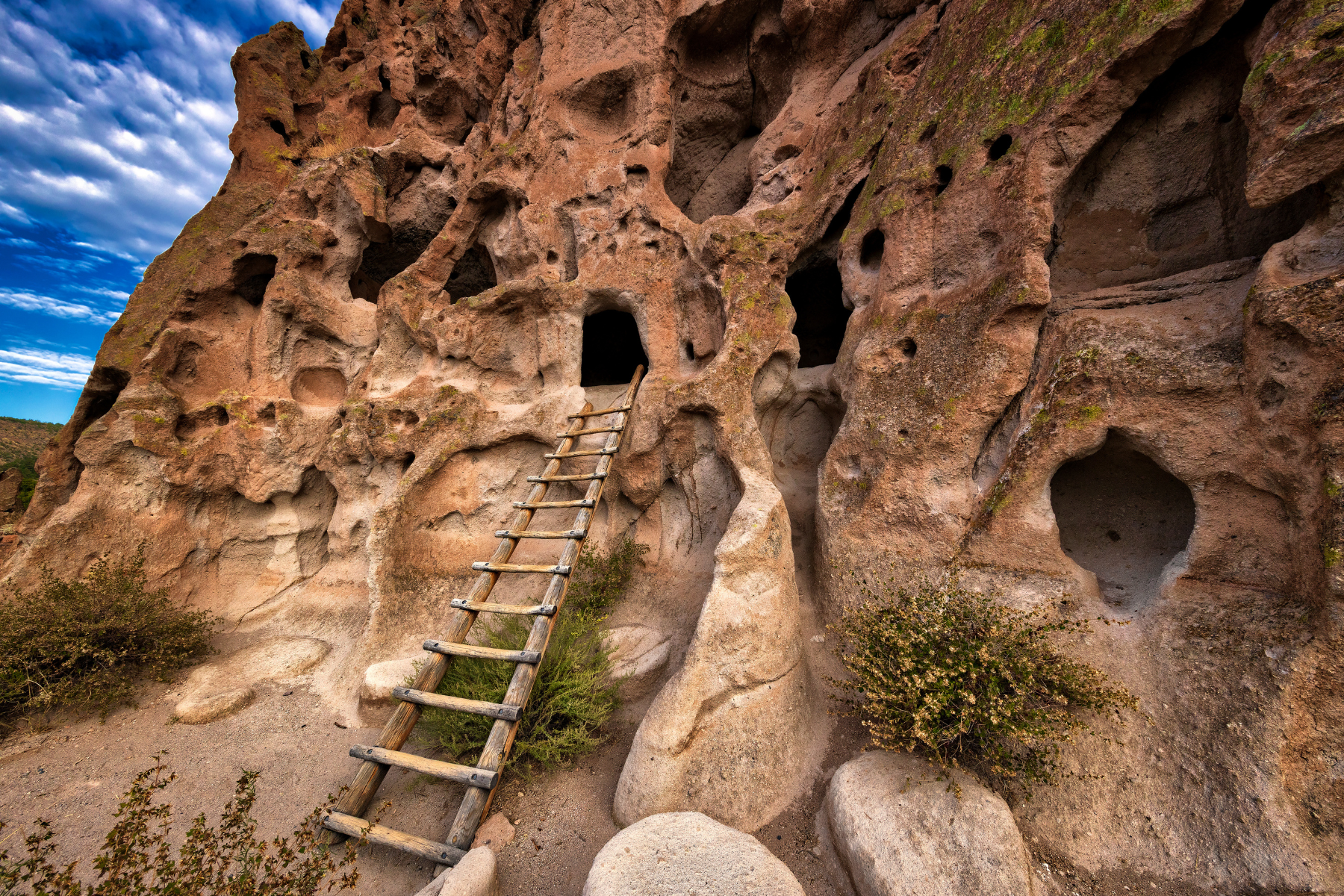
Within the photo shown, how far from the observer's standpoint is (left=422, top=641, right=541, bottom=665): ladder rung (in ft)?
11.8

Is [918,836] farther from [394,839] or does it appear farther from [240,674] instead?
[240,674]

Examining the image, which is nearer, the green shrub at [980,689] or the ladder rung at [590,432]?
the green shrub at [980,689]

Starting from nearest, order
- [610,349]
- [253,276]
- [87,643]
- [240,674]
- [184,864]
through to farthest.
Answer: [184,864]
[87,643]
[240,674]
[253,276]
[610,349]

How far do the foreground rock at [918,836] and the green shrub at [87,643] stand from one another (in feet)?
20.2

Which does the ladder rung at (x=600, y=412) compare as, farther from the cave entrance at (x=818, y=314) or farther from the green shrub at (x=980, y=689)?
the green shrub at (x=980, y=689)

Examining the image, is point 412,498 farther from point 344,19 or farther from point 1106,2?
point 344,19

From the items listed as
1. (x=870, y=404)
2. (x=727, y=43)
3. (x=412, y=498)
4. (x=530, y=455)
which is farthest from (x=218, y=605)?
(x=727, y=43)

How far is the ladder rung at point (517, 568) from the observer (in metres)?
4.18

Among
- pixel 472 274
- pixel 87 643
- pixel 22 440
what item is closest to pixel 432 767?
pixel 87 643

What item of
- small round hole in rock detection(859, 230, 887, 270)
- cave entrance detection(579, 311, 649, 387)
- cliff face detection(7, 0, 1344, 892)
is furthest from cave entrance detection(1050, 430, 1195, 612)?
cave entrance detection(579, 311, 649, 387)

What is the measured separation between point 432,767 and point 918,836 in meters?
2.85

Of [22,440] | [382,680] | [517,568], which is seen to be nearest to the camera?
[517,568]

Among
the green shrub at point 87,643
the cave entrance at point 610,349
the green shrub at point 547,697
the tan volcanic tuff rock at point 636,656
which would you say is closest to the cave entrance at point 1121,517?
the tan volcanic tuff rock at point 636,656

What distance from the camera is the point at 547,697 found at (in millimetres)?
3748
